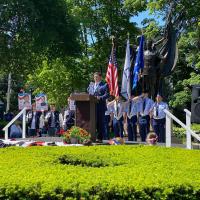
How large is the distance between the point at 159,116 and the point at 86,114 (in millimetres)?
2593

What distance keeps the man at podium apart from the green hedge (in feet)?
22.0

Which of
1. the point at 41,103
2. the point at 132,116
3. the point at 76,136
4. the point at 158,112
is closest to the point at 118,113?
the point at 132,116

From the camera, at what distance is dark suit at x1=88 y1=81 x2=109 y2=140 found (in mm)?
13984

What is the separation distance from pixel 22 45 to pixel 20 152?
2323 cm

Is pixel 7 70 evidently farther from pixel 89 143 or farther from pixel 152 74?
pixel 89 143

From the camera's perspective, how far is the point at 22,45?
99.1 ft

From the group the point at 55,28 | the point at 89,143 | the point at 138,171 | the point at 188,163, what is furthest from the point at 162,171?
the point at 55,28

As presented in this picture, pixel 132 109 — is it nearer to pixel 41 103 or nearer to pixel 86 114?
pixel 86 114

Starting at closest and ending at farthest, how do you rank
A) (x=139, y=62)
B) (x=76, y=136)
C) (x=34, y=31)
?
(x=76, y=136), (x=139, y=62), (x=34, y=31)

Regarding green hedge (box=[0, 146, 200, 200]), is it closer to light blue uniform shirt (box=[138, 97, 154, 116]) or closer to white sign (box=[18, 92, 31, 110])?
light blue uniform shirt (box=[138, 97, 154, 116])

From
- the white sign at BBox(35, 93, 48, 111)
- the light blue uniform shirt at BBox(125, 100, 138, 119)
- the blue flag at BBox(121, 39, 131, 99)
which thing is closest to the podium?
the light blue uniform shirt at BBox(125, 100, 138, 119)

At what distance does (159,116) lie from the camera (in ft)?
49.0

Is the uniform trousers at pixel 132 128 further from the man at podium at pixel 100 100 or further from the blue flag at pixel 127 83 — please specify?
the man at podium at pixel 100 100

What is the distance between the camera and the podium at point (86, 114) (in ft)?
43.6
